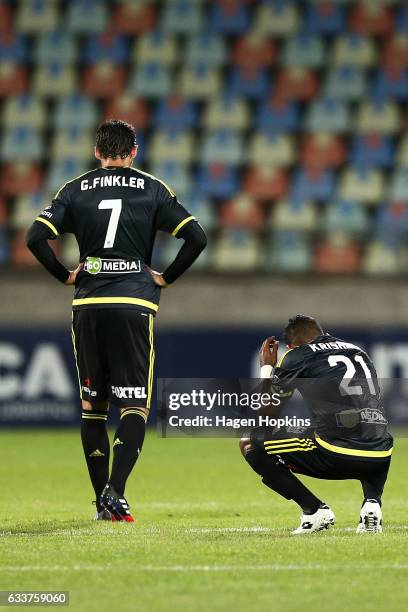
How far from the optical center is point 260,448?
6.05 metres

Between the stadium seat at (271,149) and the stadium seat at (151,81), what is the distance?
1688 millimetres

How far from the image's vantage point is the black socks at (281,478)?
19.6 feet

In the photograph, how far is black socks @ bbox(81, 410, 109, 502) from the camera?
6.62 meters

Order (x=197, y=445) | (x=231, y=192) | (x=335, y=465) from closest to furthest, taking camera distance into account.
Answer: (x=335, y=465)
(x=197, y=445)
(x=231, y=192)

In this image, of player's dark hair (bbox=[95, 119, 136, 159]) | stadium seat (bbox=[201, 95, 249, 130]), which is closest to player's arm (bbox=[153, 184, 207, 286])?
player's dark hair (bbox=[95, 119, 136, 159])

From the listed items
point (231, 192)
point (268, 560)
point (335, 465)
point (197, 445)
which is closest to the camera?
point (268, 560)

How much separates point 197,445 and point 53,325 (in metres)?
2.46

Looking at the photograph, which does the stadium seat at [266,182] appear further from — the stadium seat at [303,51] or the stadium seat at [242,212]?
the stadium seat at [303,51]

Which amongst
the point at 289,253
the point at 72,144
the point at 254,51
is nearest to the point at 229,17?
the point at 254,51

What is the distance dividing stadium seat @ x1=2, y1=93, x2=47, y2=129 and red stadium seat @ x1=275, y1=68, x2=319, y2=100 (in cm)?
364

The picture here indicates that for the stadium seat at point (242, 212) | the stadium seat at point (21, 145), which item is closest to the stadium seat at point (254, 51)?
the stadium seat at point (242, 212)

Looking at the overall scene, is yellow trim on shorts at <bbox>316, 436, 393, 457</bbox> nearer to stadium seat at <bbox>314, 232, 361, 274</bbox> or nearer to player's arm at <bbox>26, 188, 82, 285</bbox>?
player's arm at <bbox>26, 188, 82, 285</bbox>

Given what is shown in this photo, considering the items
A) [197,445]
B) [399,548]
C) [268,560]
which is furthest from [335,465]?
[197,445]

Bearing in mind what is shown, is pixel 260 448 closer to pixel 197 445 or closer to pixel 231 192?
pixel 197 445
